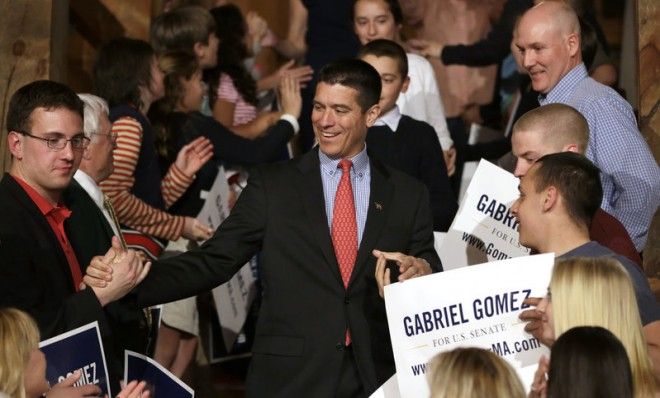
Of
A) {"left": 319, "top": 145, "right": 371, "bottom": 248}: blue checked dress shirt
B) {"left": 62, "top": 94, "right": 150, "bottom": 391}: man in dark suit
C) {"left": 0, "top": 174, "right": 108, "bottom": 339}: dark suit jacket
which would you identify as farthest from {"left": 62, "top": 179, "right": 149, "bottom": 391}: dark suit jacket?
{"left": 319, "top": 145, "right": 371, "bottom": 248}: blue checked dress shirt

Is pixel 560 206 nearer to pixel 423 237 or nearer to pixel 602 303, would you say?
pixel 602 303

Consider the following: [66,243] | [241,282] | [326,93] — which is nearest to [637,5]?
[326,93]

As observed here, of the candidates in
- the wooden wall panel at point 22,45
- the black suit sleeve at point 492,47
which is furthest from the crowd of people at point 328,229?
the black suit sleeve at point 492,47

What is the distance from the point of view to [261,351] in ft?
20.0

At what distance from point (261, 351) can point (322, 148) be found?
87cm

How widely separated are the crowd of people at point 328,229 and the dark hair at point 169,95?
0.5 inches

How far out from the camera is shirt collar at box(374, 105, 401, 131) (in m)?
7.83

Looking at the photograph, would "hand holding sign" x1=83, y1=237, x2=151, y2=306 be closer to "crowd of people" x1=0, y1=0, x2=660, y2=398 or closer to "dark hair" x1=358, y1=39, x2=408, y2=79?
"crowd of people" x1=0, y1=0, x2=660, y2=398

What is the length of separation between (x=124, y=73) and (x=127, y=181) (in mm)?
622

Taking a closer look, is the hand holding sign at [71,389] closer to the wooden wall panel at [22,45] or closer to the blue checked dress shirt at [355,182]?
the blue checked dress shirt at [355,182]

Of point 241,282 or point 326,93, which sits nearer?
point 326,93

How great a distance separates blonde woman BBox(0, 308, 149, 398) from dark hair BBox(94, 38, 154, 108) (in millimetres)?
3045

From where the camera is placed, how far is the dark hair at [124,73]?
7.89 meters

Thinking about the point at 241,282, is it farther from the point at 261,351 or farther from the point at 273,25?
the point at 273,25
